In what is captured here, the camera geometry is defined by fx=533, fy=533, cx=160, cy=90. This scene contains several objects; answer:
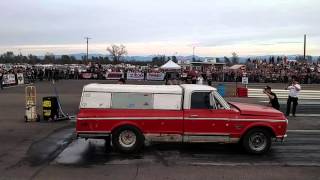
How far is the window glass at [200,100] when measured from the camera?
13102 mm

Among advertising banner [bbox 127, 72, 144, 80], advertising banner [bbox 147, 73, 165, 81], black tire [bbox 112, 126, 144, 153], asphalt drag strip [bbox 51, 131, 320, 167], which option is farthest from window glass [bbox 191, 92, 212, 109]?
advertising banner [bbox 127, 72, 144, 80]

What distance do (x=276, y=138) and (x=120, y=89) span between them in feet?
13.3

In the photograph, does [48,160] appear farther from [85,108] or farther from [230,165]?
[230,165]

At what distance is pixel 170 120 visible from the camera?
42.6 ft

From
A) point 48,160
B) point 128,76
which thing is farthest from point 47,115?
point 128,76

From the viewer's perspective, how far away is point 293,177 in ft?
33.9

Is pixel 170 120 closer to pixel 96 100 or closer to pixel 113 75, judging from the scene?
pixel 96 100

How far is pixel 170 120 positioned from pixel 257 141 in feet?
7.23

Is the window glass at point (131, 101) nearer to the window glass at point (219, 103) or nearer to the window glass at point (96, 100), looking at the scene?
the window glass at point (96, 100)

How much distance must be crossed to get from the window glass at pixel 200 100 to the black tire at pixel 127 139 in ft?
5.01

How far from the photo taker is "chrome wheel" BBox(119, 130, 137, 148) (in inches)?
512

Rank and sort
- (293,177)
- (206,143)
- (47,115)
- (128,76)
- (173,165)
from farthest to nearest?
(128,76) → (47,115) → (206,143) → (173,165) → (293,177)

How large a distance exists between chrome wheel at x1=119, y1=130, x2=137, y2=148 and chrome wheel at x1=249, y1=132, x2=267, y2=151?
9.40 ft

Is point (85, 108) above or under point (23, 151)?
above
